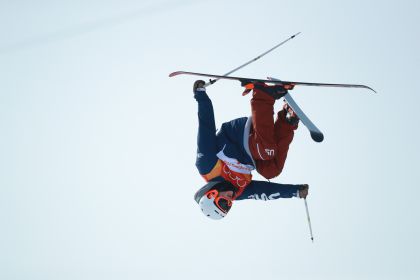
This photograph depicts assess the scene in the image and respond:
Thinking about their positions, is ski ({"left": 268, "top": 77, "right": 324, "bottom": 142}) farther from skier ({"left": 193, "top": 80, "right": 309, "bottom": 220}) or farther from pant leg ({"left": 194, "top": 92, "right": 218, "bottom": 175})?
pant leg ({"left": 194, "top": 92, "right": 218, "bottom": 175})

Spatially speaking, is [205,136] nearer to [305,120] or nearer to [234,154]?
[234,154]

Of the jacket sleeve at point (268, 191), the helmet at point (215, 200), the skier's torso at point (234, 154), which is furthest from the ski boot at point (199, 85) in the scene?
the jacket sleeve at point (268, 191)

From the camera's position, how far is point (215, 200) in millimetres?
9375

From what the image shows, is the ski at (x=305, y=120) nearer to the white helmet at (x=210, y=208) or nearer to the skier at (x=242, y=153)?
the skier at (x=242, y=153)

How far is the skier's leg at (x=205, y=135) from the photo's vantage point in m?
9.05

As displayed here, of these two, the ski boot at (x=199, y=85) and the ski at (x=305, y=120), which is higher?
the ski boot at (x=199, y=85)

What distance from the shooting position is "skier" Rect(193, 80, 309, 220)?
8.91 m

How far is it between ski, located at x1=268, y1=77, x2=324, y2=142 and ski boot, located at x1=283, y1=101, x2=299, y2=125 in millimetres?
241

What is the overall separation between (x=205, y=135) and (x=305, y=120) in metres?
1.67

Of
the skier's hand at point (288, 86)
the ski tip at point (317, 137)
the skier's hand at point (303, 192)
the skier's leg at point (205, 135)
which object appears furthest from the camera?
the skier's hand at point (303, 192)

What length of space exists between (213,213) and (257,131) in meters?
1.50

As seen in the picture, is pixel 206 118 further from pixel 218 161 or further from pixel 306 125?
pixel 306 125

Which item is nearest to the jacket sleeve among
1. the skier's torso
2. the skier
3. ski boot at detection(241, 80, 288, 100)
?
the skier

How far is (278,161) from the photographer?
30.6 feet
